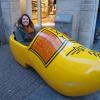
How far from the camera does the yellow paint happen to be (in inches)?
81.7

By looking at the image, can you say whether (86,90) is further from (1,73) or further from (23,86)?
(1,73)

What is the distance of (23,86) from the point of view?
2768mm

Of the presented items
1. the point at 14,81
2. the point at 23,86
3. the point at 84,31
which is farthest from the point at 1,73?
the point at 84,31

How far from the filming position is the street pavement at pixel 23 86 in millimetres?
2498

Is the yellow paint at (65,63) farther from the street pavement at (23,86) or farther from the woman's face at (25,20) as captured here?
the woman's face at (25,20)

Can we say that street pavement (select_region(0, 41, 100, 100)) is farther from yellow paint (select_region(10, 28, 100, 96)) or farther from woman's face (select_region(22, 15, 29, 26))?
woman's face (select_region(22, 15, 29, 26))

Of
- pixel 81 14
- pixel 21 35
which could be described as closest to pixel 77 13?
pixel 81 14

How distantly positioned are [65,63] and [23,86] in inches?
35.2

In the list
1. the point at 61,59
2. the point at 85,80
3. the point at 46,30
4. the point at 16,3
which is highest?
the point at 16,3

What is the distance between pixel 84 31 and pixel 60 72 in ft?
8.13

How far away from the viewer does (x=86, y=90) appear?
211 cm

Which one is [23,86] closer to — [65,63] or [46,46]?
[46,46]

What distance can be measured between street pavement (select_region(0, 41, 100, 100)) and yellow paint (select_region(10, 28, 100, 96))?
0.74 ft

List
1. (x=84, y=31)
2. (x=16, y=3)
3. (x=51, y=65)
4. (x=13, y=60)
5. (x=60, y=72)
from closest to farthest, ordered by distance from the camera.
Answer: (x=60, y=72)
(x=51, y=65)
(x=13, y=60)
(x=84, y=31)
(x=16, y=3)
